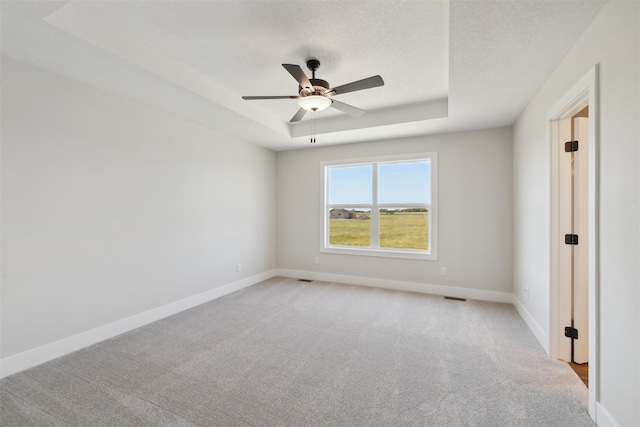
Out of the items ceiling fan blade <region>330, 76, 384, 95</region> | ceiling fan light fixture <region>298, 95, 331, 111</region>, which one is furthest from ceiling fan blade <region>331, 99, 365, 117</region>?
ceiling fan blade <region>330, 76, 384, 95</region>

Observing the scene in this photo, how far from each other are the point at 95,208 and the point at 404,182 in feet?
13.2

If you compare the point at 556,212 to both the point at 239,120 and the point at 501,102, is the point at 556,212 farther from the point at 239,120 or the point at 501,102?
the point at 239,120

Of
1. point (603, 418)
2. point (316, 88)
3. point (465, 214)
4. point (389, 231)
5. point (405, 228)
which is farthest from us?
point (389, 231)

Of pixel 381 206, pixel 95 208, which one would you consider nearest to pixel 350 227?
pixel 381 206

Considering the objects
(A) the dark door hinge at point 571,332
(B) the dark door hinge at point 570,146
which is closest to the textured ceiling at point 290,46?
(B) the dark door hinge at point 570,146

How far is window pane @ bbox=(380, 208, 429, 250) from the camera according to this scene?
4316 mm

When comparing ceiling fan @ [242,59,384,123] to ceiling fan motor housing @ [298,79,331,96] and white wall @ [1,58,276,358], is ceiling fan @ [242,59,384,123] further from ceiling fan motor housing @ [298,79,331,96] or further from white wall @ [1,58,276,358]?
white wall @ [1,58,276,358]

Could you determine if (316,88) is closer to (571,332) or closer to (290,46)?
(290,46)

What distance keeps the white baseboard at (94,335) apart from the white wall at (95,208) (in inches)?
2.4

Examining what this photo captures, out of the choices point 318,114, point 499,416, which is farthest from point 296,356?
point 318,114

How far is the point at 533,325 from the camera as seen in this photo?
9.18 feet

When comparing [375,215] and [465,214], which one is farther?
[375,215]

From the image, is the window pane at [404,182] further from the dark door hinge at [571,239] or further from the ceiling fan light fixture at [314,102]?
the ceiling fan light fixture at [314,102]

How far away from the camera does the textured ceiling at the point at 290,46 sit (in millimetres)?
1745
